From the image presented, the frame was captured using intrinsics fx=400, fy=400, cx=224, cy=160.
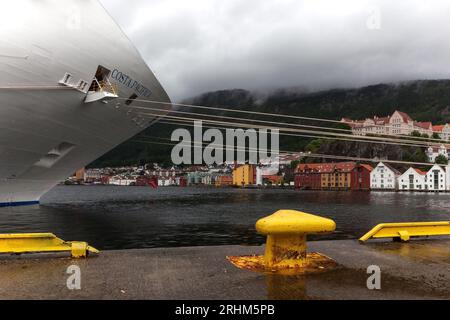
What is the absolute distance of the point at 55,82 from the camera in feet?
51.2

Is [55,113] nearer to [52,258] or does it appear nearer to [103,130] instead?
[103,130]

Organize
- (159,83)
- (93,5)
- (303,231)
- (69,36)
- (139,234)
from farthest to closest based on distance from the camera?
(159,83)
(139,234)
(93,5)
(69,36)
(303,231)

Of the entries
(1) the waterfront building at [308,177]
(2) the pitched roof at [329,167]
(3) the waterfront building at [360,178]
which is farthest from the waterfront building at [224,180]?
(3) the waterfront building at [360,178]

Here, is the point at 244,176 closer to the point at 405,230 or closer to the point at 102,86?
the point at 102,86

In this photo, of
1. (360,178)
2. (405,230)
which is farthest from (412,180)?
(405,230)

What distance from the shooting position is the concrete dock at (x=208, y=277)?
4.68m

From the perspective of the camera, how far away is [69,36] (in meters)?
15.4

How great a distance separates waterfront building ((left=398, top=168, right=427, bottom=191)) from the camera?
391 feet

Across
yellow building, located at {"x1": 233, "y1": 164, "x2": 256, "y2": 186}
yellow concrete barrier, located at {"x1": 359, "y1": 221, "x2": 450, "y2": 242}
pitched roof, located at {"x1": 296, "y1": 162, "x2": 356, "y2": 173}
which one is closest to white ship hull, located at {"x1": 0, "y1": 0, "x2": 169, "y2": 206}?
yellow concrete barrier, located at {"x1": 359, "y1": 221, "x2": 450, "y2": 242}

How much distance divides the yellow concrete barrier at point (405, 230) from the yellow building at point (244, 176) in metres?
167

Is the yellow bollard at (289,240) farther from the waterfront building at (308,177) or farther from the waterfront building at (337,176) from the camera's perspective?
the waterfront building at (308,177)

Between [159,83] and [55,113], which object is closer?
[55,113]
